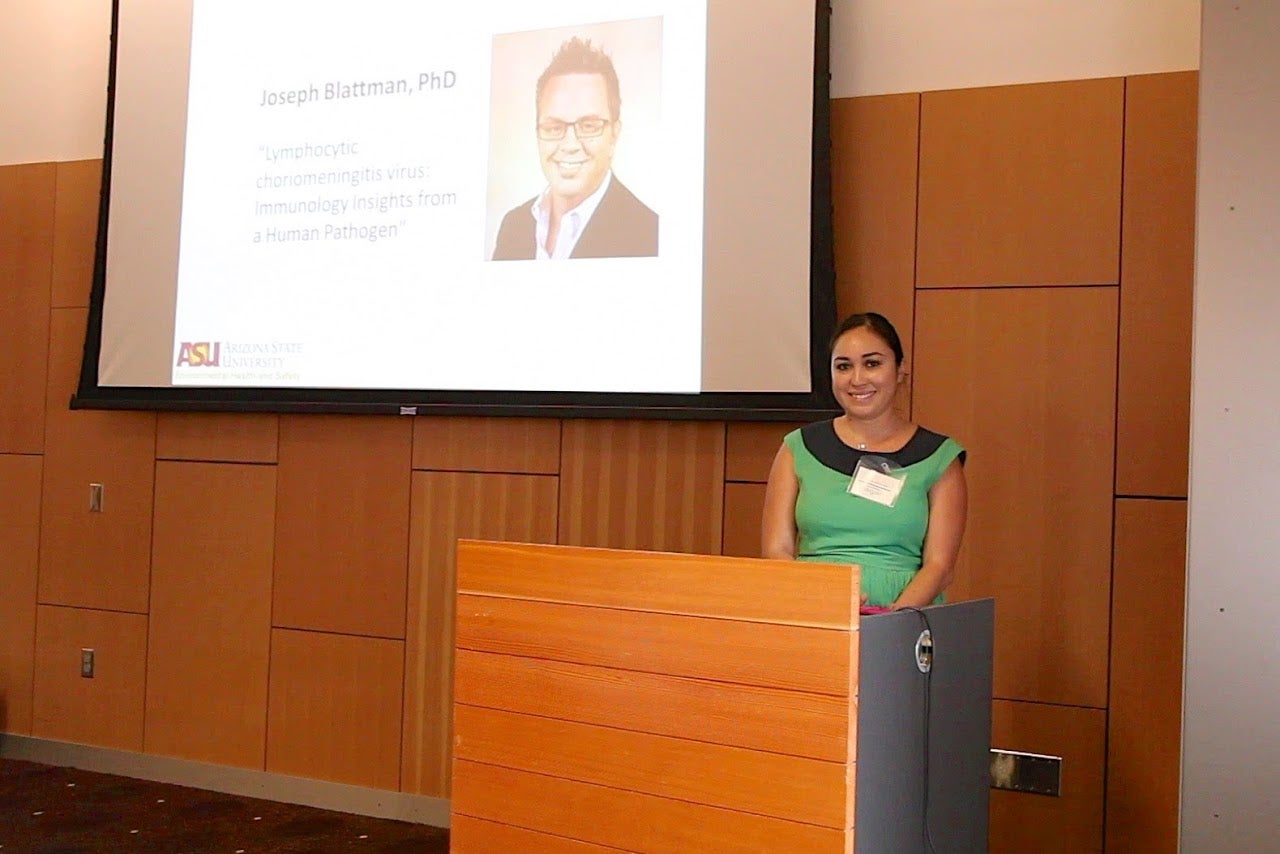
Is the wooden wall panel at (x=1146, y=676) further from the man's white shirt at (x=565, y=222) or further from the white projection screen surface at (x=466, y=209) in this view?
the man's white shirt at (x=565, y=222)

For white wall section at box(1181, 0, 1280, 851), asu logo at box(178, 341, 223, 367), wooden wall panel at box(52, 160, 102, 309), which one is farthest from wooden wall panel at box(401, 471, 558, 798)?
white wall section at box(1181, 0, 1280, 851)

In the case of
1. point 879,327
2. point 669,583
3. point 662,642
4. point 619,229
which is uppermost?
point 619,229

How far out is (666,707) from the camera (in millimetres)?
2312

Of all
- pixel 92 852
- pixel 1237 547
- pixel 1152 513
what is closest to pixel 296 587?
pixel 92 852

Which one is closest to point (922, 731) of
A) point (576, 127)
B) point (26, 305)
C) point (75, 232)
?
point (576, 127)

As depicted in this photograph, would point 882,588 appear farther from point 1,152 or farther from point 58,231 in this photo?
point 1,152

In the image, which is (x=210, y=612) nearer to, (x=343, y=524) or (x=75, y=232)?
(x=343, y=524)

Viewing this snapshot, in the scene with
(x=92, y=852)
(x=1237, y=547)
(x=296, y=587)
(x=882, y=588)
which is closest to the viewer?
(x=1237, y=547)

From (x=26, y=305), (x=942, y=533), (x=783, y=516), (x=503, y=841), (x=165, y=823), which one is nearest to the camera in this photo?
(x=503, y=841)

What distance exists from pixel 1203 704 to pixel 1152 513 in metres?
0.97

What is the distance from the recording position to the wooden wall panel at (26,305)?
5090mm

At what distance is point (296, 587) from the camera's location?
4621 mm

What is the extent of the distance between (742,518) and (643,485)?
0.33 m

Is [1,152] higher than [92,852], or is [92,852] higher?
[1,152]
